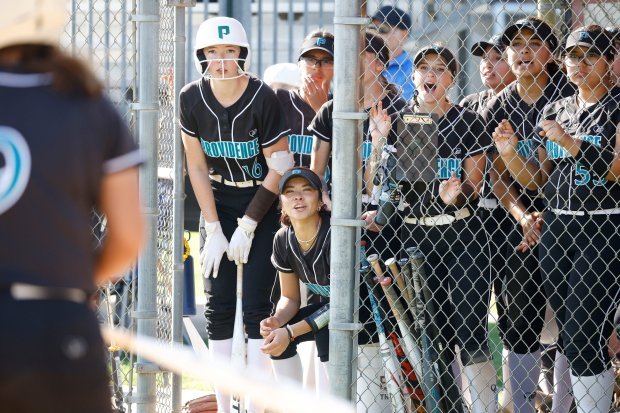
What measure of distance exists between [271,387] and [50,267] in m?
0.51

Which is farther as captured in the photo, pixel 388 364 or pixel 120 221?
pixel 388 364

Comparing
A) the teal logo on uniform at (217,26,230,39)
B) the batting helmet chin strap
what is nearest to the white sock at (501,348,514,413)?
the batting helmet chin strap

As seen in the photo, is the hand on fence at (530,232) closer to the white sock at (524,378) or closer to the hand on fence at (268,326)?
the white sock at (524,378)

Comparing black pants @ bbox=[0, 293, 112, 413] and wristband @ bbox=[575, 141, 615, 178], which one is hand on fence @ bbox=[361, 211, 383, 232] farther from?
black pants @ bbox=[0, 293, 112, 413]

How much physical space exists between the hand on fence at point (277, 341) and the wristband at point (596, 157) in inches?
61.2

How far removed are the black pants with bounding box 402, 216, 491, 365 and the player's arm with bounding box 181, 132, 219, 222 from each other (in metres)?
0.99

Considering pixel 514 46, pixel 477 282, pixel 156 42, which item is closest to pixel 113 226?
pixel 156 42

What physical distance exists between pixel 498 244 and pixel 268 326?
1.19 m

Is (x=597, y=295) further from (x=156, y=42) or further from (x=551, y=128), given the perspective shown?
(x=156, y=42)

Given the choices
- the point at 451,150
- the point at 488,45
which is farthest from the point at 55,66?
the point at 488,45

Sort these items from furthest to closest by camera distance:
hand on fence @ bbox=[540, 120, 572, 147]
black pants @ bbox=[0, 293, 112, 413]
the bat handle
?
the bat handle
hand on fence @ bbox=[540, 120, 572, 147]
black pants @ bbox=[0, 293, 112, 413]

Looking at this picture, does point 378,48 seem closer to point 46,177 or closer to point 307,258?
point 307,258

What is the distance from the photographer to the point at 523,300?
5.11 m

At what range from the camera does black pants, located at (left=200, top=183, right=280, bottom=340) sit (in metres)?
5.27
